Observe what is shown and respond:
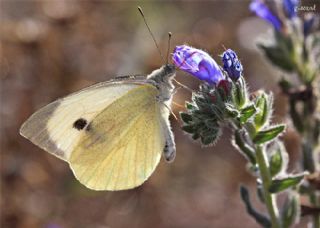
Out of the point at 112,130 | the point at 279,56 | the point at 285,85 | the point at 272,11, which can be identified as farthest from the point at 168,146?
the point at 272,11

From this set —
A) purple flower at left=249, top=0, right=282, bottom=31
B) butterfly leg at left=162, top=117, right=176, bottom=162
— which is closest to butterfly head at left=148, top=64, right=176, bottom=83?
butterfly leg at left=162, top=117, right=176, bottom=162

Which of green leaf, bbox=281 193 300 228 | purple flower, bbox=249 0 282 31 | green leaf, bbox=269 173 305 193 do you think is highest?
purple flower, bbox=249 0 282 31

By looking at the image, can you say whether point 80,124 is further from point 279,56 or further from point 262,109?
point 279,56

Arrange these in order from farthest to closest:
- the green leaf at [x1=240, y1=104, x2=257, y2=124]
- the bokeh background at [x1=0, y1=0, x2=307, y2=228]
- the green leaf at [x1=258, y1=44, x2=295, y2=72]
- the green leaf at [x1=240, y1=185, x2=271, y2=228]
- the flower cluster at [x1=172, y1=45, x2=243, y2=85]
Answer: the bokeh background at [x1=0, y1=0, x2=307, y2=228] → the green leaf at [x1=258, y1=44, x2=295, y2=72] → the green leaf at [x1=240, y1=185, x2=271, y2=228] → the flower cluster at [x1=172, y1=45, x2=243, y2=85] → the green leaf at [x1=240, y1=104, x2=257, y2=124]

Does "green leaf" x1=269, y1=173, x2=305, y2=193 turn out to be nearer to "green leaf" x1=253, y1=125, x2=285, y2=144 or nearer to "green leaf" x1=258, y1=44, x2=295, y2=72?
"green leaf" x1=253, y1=125, x2=285, y2=144

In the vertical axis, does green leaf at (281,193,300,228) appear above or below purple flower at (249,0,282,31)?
below

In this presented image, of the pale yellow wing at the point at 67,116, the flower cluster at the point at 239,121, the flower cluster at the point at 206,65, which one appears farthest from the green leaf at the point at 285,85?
the pale yellow wing at the point at 67,116

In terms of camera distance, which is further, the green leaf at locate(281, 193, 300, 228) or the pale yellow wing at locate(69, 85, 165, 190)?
the pale yellow wing at locate(69, 85, 165, 190)
